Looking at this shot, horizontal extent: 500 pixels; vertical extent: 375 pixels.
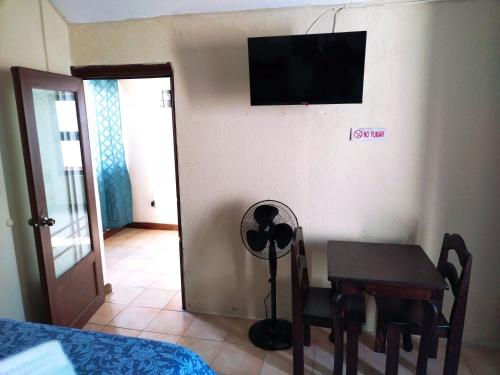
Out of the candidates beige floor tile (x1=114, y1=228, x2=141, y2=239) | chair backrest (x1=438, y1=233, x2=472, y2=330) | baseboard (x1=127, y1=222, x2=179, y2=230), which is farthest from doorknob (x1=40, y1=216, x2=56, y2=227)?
baseboard (x1=127, y1=222, x2=179, y2=230)

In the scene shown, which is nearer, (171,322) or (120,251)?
(171,322)

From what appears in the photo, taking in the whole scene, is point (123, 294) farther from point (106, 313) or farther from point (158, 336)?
point (158, 336)

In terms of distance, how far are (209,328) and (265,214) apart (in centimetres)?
106

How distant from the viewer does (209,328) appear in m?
2.65

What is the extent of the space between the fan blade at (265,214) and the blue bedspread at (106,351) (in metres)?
0.98

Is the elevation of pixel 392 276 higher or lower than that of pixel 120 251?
higher

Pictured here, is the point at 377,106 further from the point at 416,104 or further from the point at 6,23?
the point at 6,23

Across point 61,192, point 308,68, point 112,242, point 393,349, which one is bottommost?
point 112,242

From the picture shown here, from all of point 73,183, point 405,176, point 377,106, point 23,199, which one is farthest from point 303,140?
point 23,199

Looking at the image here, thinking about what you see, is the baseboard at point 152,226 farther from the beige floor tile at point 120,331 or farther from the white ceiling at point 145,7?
the white ceiling at point 145,7

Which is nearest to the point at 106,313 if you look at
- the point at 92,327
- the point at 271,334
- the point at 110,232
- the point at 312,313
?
the point at 92,327

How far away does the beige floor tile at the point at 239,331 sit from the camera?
8.20ft

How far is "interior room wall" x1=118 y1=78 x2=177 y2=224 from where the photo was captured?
4562mm

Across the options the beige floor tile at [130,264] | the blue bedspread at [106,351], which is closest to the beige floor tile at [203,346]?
the blue bedspread at [106,351]
